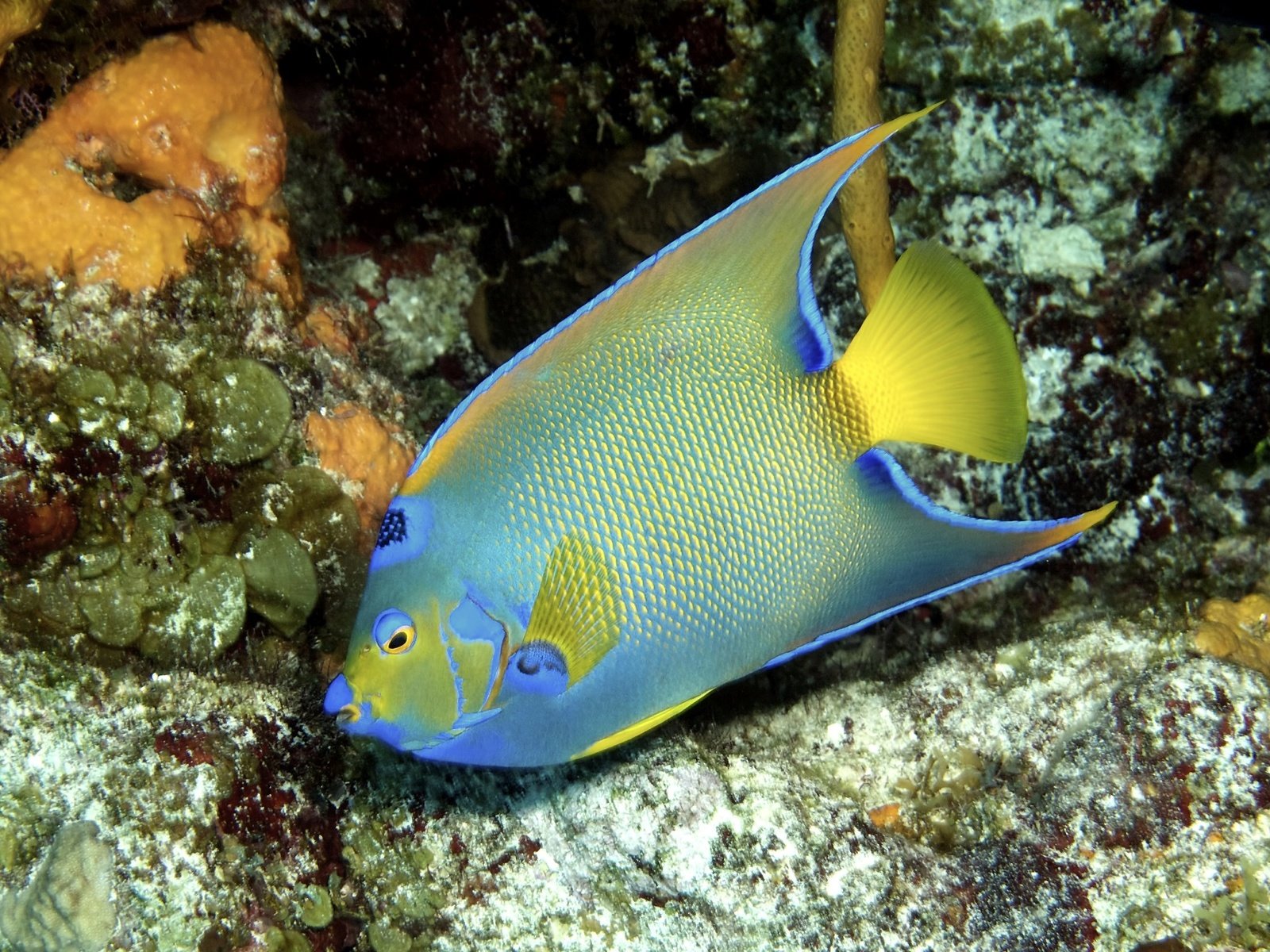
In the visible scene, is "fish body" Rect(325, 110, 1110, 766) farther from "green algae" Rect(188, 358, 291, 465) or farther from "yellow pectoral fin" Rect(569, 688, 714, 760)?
"green algae" Rect(188, 358, 291, 465)

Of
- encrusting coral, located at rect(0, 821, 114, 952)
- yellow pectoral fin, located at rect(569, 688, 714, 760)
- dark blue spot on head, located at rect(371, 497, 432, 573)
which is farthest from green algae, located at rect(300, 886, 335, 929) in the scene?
dark blue spot on head, located at rect(371, 497, 432, 573)

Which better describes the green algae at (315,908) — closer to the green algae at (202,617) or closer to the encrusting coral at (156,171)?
the green algae at (202,617)

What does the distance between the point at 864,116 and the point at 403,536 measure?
215 centimetres

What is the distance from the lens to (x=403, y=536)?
4.65 ft

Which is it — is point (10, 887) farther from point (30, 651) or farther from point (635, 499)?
point (635, 499)

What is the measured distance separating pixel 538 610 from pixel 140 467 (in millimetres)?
1285

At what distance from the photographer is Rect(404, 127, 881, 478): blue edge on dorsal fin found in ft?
4.82

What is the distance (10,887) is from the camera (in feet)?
5.66

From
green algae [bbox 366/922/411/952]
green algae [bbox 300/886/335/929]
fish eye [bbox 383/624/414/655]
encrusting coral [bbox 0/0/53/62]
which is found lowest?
green algae [bbox 366/922/411/952]

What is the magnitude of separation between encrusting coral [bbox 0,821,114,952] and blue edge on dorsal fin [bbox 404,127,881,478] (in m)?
1.19

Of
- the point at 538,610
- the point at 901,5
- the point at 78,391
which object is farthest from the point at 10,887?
the point at 901,5

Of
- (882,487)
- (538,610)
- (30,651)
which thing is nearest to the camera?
(538,610)

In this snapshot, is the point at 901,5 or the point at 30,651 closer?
the point at 30,651

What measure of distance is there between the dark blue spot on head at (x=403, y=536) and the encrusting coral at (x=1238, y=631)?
241cm
